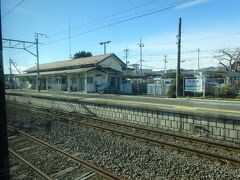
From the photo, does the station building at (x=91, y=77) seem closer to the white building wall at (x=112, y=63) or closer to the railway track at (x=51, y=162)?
the white building wall at (x=112, y=63)

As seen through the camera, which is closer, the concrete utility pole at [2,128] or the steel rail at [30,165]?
the concrete utility pole at [2,128]

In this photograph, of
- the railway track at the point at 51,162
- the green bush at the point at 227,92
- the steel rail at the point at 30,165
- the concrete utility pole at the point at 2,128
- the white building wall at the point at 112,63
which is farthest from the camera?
the white building wall at the point at 112,63

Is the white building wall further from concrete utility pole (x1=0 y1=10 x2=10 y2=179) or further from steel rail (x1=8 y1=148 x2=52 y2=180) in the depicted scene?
concrete utility pole (x1=0 y1=10 x2=10 y2=179)

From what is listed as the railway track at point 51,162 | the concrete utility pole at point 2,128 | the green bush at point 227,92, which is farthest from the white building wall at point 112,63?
the concrete utility pole at point 2,128

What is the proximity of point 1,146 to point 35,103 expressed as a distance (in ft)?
77.9

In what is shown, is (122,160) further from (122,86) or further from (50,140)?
(122,86)

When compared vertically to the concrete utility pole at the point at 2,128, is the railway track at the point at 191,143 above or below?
below

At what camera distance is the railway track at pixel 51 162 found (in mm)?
6449

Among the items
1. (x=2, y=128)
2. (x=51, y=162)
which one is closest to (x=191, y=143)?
(x=51, y=162)

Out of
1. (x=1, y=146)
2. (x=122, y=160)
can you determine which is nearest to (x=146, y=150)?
(x=122, y=160)

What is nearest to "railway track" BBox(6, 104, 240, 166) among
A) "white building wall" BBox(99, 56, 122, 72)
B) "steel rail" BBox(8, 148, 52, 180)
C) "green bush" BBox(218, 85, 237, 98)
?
"steel rail" BBox(8, 148, 52, 180)

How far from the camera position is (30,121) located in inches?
605

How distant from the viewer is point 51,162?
7520 millimetres

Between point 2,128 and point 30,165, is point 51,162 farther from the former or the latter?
point 2,128
